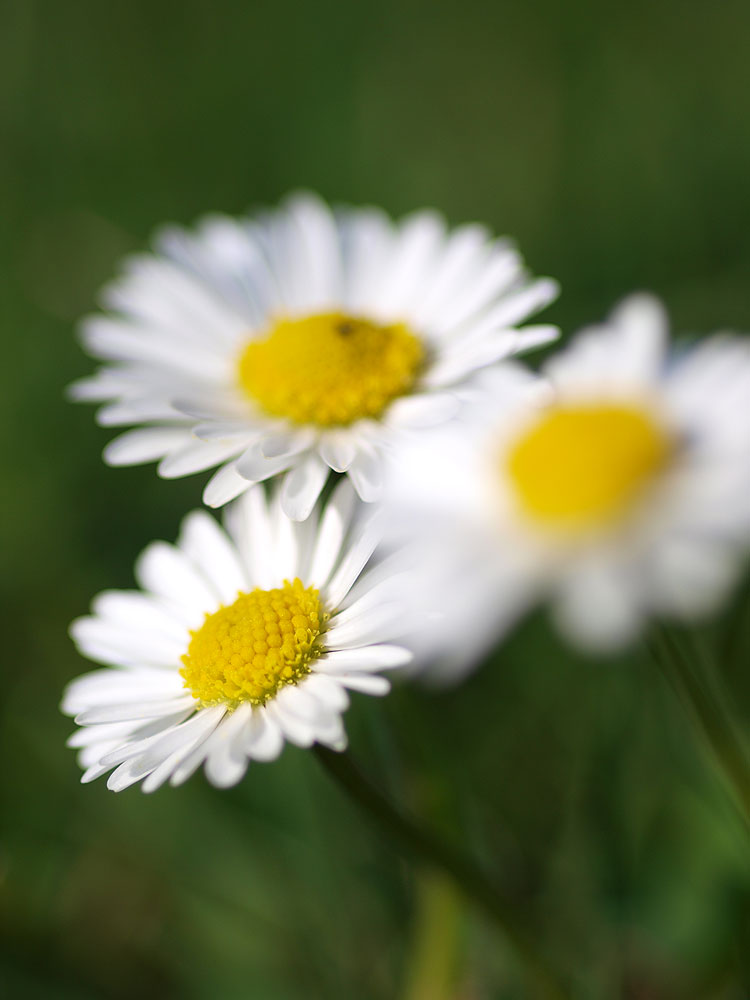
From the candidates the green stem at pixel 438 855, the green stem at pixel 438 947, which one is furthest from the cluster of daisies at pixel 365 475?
the green stem at pixel 438 947

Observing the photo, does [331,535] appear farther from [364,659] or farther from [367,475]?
[364,659]

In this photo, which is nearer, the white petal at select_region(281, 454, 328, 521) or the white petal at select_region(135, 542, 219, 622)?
the white petal at select_region(281, 454, 328, 521)

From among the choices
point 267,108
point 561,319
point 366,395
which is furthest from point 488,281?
point 267,108

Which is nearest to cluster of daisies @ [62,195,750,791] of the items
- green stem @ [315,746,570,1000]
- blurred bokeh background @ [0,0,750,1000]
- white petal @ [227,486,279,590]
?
white petal @ [227,486,279,590]

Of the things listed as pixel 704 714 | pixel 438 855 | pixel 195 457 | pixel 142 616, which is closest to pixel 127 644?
pixel 142 616

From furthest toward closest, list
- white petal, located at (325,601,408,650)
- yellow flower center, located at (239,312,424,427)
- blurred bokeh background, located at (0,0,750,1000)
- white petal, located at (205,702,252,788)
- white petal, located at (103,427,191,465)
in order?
1. blurred bokeh background, located at (0,0,750,1000)
2. yellow flower center, located at (239,312,424,427)
3. white petal, located at (103,427,191,465)
4. white petal, located at (325,601,408,650)
5. white petal, located at (205,702,252,788)

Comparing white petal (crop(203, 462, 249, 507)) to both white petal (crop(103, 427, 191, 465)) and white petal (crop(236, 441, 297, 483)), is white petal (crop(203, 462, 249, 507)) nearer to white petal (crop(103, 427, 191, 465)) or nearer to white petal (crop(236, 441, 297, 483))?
white petal (crop(236, 441, 297, 483))

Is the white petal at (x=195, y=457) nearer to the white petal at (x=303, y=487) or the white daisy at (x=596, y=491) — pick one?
the white petal at (x=303, y=487)

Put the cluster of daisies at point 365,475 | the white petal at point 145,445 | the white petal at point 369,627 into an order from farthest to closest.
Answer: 1. the white petal at point 145,445
2. the cluster of daisies at point 365,475
3. the white petal at point 369,627

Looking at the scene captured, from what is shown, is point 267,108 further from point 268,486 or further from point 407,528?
point 407,528
